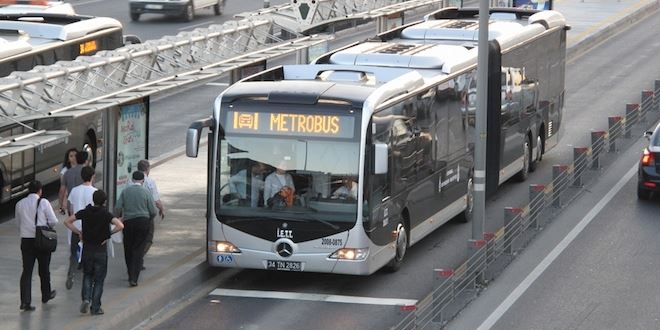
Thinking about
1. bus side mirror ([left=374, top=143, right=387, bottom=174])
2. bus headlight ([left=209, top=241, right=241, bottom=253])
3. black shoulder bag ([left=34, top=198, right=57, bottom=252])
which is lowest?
bus headlight ([left=209, top=241, right=241, bottom=253])

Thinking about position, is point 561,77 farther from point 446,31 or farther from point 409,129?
point 409,129

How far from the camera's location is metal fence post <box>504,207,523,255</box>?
21812 mm

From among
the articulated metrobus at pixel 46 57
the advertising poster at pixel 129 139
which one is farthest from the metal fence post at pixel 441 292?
the articulated metrobus at pixel 46 57

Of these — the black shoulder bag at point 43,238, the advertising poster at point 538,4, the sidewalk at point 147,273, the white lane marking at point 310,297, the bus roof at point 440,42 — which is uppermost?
the bus roof at point 440,42

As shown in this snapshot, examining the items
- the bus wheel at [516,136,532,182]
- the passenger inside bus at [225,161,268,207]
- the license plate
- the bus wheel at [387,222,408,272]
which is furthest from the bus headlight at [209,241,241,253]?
the bus wheel at [516,136,532,182]

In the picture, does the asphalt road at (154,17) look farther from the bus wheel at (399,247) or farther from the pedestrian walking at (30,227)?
the pedestrian walking at (30,227)

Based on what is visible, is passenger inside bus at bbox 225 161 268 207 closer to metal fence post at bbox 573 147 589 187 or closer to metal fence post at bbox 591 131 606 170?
metal fence post at bbox 573 147 589 187

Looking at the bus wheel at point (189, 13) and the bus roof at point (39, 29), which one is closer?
the bus roof at point (39, 29)

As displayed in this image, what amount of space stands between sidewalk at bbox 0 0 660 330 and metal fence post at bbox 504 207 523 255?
393 centimetres

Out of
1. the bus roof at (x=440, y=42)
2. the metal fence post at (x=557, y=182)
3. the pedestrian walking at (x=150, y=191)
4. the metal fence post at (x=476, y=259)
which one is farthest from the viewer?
the metal fence post at (x=557, y=182)

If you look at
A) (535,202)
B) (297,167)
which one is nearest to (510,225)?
(535,202)

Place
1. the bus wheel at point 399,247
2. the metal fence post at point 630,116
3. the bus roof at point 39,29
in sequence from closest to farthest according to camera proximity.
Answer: the bus wheel at point 399,247 → the bus roof at point 39,29 → the metal fence post at point 630,116

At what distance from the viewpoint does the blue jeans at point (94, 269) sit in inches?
711

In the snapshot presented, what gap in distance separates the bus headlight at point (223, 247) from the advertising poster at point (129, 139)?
2.44m
